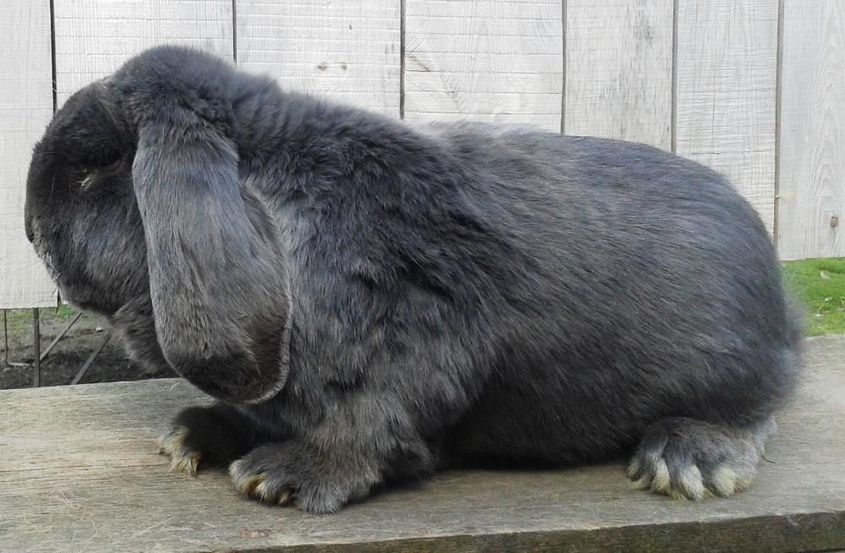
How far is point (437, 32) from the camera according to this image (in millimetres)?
2824

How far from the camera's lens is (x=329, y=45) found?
2.78m

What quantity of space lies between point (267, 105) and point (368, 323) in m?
0.46

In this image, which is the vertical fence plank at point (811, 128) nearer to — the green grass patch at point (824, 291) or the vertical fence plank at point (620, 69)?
the vertical fence plank at point (620, 69)

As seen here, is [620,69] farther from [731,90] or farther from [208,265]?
[208,265]

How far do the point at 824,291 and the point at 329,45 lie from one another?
7.92 ft

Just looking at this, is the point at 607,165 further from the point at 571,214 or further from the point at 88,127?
the point at 88,127

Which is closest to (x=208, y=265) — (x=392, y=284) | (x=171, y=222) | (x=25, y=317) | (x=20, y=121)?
(x=171, y=222)

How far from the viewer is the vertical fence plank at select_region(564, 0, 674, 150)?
2.88 metres

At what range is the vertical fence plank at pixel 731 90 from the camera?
2.92m

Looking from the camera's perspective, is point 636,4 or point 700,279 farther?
point 636,4

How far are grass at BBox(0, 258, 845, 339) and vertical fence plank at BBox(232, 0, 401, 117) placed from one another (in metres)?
1.18

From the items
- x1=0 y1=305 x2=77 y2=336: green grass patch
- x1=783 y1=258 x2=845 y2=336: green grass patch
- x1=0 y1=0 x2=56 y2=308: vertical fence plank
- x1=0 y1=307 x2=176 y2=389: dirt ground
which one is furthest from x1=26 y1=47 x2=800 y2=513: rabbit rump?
x1=783 y1=258 x2=845 y2=336: green grass patch

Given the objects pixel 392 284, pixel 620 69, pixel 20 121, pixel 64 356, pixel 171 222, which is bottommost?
pixel 64 356

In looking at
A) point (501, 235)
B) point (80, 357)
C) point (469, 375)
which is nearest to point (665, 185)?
point (501, 235)
